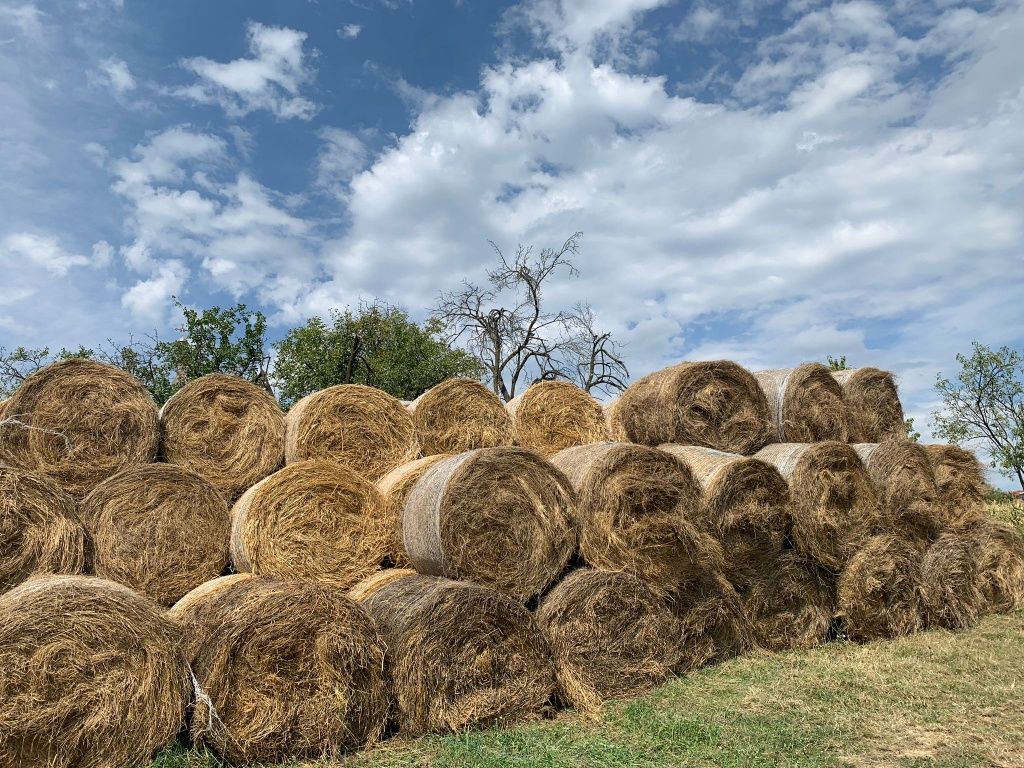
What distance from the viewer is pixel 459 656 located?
5766 mm

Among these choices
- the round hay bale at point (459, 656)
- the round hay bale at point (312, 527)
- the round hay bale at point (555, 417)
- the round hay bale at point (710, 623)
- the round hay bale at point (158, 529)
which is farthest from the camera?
the round hay bale at point (555, 417)

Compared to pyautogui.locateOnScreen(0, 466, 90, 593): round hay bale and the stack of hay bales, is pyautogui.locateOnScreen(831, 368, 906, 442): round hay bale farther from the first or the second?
pyautogui.locateOnScreen(0, 466, 90, 593): round hay bale

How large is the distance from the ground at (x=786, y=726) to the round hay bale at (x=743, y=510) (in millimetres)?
953

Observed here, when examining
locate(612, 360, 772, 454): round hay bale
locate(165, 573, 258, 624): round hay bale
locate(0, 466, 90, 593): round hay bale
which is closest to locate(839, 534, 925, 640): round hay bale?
locate(612, 360, 772, 454): round hay bale

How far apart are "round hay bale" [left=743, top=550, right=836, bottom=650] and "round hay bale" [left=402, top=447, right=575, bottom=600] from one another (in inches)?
92.8

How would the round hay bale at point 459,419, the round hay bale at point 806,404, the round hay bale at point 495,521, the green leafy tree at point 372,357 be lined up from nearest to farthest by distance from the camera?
the round hay bale at point 495,521
the round hay bale at point 459,419
the round hay bale at point 806,404
the green leafy tree at point 372,357

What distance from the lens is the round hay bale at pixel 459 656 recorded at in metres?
5.61

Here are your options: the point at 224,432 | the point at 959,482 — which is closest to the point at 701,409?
the point at 959,482

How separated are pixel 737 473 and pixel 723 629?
1.45 m

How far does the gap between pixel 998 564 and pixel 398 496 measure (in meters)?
7.37

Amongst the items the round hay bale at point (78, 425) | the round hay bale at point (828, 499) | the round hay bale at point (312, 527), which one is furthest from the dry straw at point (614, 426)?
the round hay bale at point (78, 425)

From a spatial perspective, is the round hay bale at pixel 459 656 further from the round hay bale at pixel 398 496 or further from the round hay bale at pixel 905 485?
the round hay bale at pixel 905 485

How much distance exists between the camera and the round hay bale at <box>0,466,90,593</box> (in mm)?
5938

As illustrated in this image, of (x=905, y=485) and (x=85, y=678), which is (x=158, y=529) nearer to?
(x=85, y=678)
